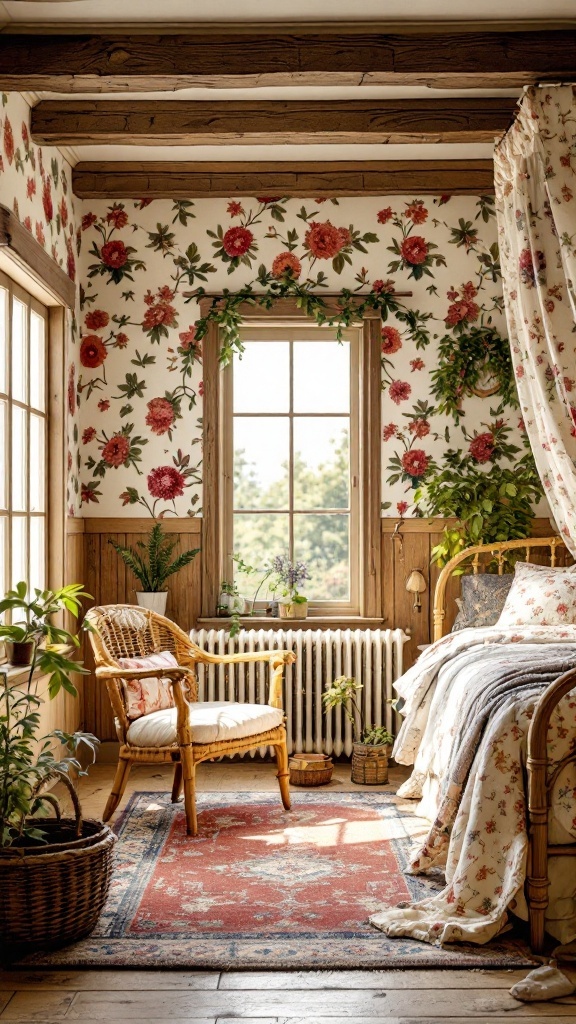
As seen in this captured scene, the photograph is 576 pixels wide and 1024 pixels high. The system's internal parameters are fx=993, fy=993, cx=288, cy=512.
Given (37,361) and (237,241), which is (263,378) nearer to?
(237,241)

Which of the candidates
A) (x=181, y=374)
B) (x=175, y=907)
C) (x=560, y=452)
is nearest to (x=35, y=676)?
(x=175, y=907)

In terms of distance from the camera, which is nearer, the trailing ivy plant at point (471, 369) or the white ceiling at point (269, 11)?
the white ceiling at point (269, 11)

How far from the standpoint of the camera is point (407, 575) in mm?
5191

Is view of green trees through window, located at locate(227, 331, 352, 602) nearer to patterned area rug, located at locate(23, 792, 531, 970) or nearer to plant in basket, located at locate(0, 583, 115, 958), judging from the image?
patterned area rug, located at locate(23, 792, 531, 970)

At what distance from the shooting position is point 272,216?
17.1ft

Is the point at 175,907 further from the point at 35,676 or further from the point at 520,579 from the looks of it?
the point at 520,579

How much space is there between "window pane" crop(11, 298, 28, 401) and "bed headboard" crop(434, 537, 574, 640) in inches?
86.6

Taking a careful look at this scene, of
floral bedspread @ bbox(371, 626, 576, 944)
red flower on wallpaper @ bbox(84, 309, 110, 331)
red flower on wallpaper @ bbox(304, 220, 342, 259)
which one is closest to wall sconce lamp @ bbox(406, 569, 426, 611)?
floral bedspread @ bbox(371, 626, 576, 944)

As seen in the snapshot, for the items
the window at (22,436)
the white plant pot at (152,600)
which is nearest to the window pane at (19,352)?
the window at (22,436)

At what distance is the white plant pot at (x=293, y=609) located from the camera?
511 cm

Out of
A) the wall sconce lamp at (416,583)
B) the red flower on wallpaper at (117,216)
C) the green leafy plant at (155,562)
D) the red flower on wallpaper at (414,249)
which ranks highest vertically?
the red flower on wallpaper at (117,216)

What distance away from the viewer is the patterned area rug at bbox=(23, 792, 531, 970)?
8.98 feet

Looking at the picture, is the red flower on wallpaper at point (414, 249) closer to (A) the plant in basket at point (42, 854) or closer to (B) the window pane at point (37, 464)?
(B) the window pane at point (37, 464)

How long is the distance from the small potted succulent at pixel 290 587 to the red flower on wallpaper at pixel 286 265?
1.49 meters
